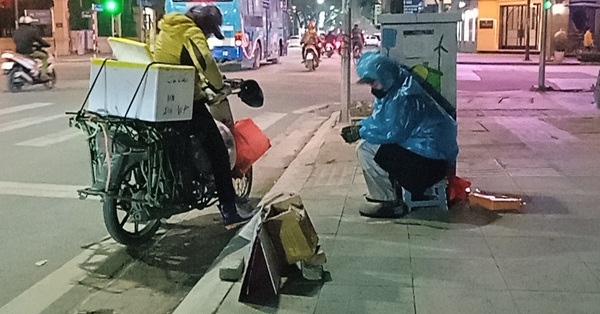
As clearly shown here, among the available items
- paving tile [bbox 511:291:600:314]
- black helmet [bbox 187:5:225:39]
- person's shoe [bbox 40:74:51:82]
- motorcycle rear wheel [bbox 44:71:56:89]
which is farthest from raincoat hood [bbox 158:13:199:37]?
motorcycle rear wheel [bbox 44:71:56:89]

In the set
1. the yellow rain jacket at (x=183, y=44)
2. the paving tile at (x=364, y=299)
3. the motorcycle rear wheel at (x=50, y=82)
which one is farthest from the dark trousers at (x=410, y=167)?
the motorcycle rear wheel at (x=50, y=82)

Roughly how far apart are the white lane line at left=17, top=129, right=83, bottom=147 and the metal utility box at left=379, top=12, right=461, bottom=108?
643cm

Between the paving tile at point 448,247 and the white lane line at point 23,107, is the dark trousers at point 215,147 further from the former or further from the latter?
the white lane line at point 23,107

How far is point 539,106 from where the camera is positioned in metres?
17.1

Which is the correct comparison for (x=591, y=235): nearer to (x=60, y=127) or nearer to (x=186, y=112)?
(x=186, y=112)

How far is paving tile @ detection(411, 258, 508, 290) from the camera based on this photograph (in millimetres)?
5328

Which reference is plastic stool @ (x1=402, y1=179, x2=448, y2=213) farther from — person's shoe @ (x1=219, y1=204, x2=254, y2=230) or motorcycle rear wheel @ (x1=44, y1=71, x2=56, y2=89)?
motorcycle rear wheel @ (x1=44, y1=71, x2=56, y2=89)

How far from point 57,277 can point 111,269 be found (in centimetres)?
44

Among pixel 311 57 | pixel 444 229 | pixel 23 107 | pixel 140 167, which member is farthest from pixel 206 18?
pixel 311 57

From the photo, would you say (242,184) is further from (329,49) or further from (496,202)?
(329,49)

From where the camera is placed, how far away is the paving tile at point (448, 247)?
6012 millimetres

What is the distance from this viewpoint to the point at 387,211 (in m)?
7.16

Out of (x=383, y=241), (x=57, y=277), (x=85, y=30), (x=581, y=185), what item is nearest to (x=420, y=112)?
(x=383, y=241)

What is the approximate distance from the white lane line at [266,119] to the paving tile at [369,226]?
25.4 ft
